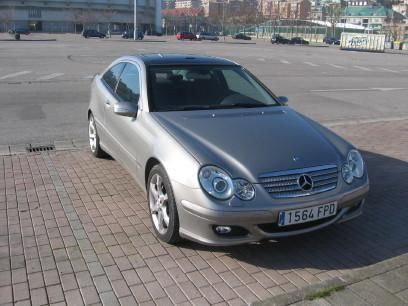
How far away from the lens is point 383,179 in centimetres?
588

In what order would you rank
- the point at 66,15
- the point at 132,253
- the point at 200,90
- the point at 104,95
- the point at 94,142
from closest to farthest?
the point at 132,253
the point at 200,90
the point at 104,95
the point at 94,142
the point at 66,15

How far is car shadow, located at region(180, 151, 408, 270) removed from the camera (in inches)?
149

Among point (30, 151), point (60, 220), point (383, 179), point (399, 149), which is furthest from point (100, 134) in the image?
point (399, 149)

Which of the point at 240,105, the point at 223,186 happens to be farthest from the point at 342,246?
the point at 240,105

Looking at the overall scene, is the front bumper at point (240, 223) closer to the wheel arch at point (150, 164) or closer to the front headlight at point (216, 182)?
the front headlight at point (216, 182)

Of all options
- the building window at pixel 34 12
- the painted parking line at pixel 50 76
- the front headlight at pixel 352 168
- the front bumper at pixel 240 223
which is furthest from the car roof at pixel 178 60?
the building window at pixel 34 12

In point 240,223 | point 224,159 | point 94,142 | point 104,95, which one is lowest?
point 94,142

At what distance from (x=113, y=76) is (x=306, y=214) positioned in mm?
3265

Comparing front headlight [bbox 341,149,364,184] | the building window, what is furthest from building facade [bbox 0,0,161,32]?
front headlight [bbox 341,149,364,184]

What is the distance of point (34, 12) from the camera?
108 meters

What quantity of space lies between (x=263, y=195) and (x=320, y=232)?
1.08 m

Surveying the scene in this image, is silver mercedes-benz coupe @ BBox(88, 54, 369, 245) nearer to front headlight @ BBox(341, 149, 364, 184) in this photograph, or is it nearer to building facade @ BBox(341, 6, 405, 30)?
front headlight @ BBox(341, 149, 364, 184)

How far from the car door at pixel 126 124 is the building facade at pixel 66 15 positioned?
10171cm

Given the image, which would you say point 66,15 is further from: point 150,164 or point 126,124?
point 150,164
